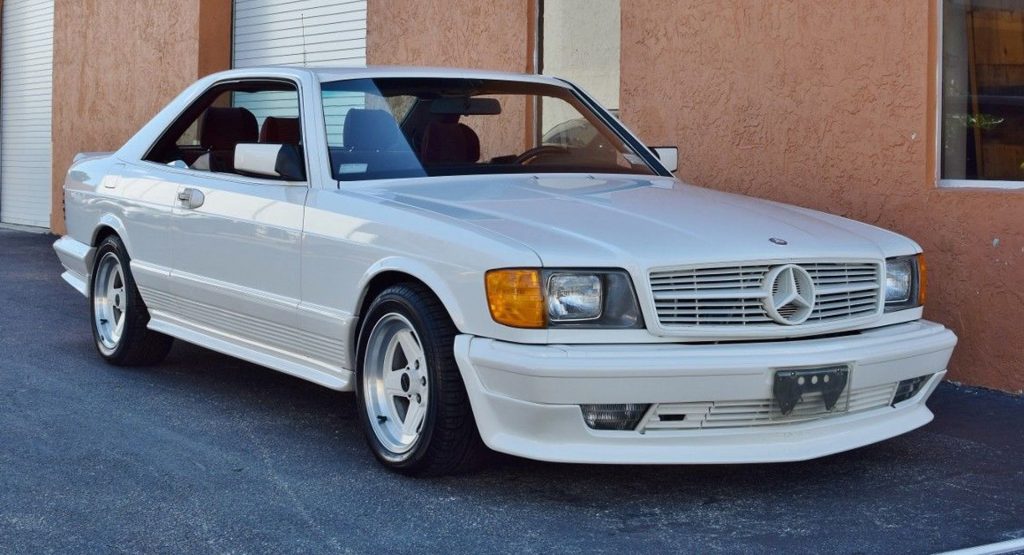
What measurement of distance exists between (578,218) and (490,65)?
5.19m

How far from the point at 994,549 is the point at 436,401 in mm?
1764

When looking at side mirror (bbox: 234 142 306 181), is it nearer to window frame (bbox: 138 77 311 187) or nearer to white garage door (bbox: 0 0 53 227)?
window frame (bbox: 138 77 311 187)

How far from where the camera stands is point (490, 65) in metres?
9.80

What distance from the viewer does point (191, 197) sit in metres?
6.14

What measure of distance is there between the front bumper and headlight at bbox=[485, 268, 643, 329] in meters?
0.08

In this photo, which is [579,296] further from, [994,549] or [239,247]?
[239,247]

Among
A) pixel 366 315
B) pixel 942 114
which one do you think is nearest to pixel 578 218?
pixel 366 315

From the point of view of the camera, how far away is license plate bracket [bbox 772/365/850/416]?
14.4 ft

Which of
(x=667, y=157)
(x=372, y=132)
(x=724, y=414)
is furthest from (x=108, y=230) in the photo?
(x=724, y=414)

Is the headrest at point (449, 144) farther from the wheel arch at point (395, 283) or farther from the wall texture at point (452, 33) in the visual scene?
the wall texture at point (452, 33)

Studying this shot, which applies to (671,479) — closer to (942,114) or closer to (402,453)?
(402,453)

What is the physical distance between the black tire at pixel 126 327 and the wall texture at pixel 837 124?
3.19 m

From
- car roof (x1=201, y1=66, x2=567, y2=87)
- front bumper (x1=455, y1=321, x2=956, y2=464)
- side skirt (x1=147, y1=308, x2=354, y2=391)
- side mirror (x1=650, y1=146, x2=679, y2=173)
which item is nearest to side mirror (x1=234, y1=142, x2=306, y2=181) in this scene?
Result: car roof (x1=201, y1=66, x2=567, y2=87)

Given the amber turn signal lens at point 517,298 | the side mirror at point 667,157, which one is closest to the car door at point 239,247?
the amber turn signal lens at point 517,298
